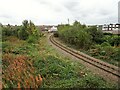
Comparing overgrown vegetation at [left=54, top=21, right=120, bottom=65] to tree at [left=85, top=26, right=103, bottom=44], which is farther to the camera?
tree at [left=85, top=26, right=103, bottom=44]

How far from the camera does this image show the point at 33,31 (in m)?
39.3

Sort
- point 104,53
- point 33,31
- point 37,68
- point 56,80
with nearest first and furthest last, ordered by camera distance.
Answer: point 56,80
point 37,68
point 104,53
point 33,31

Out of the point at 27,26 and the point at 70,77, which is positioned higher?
the point at 27,26

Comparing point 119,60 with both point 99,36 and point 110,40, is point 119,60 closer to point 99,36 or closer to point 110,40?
point 110,40

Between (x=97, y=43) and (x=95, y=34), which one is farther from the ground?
(x=95, y=34)

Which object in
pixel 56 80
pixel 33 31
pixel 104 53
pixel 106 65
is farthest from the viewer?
pixel 33 31

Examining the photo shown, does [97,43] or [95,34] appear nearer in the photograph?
[97,43]

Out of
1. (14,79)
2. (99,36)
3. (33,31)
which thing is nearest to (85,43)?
(99,36)

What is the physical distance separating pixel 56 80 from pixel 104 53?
396 inches

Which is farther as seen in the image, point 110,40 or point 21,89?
point 110,40

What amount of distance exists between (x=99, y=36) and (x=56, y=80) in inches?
822

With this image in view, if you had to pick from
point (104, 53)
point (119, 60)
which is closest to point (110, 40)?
point (104, 53)

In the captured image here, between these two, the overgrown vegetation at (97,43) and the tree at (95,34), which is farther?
the tree at (95,34)

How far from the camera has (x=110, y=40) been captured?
27500 mm
